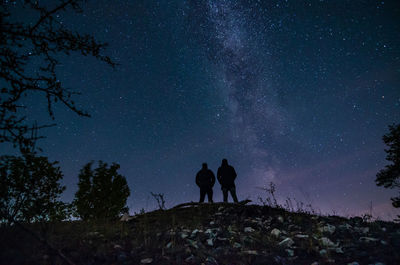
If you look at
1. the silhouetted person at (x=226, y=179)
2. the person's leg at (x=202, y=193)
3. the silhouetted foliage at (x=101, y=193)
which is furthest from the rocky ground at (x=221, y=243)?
the silhouetted foliage at (x=101, y=193)

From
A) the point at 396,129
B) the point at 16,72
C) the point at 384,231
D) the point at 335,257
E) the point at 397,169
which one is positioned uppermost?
the point at 396,129

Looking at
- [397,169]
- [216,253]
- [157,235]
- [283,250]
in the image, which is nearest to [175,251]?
[216,253]

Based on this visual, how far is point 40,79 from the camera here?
435 cm

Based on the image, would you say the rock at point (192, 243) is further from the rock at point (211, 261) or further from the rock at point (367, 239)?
the rock at point (367, 239)

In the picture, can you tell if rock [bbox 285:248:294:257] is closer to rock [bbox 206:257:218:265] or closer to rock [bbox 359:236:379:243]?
rock [bbox 206:257:218:265]

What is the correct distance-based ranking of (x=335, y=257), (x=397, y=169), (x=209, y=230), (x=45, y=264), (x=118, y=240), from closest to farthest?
(x=45, y=264)
(x=335, y=257)
(x=118, y=240)
(x=209, y=230)
(x=397, y=169)

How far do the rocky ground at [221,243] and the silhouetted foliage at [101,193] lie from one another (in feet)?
41.8

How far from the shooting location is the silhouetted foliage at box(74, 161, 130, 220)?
60.3 ft

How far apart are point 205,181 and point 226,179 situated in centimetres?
116

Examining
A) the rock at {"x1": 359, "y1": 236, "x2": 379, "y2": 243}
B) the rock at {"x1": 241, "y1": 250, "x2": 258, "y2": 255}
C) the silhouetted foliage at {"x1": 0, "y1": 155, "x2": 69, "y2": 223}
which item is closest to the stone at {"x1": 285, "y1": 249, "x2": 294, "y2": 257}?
the rock at {"x1": 241, "y1": 250, "x2": 258, "y2": 255}

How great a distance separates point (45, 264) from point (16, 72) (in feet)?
11.1

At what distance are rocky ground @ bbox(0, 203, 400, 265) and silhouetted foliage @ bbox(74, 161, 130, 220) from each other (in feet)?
41.8

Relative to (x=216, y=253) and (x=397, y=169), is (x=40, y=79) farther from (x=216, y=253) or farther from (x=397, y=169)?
(x=397, y=169)

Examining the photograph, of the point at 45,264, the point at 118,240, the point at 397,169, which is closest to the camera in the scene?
the point at 45,264
